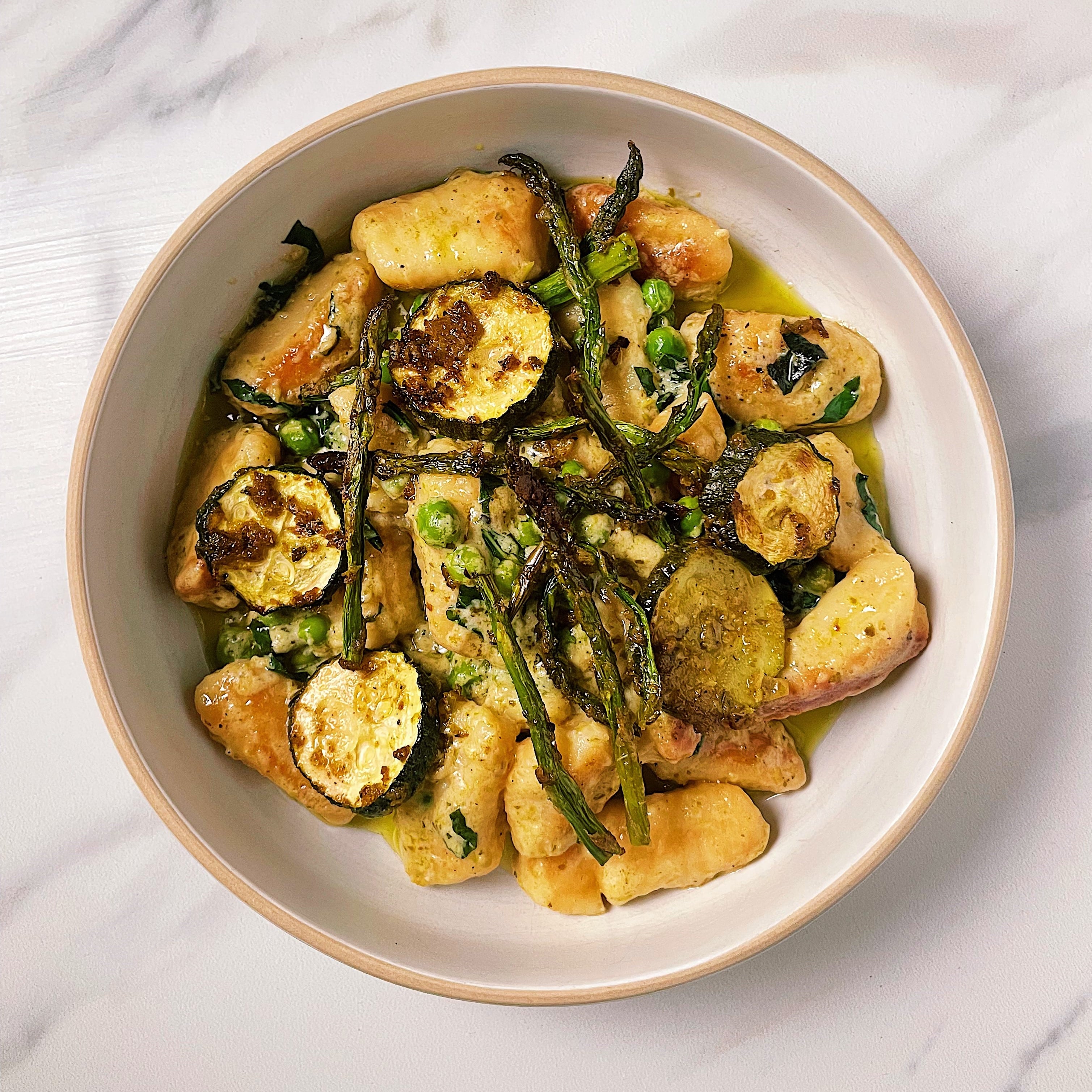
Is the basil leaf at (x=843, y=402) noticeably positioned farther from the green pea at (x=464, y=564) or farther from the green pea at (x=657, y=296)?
the green pea at (x=464, y=564)

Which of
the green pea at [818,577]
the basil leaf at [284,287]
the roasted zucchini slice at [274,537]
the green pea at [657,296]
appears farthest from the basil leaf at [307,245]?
the green pea at [818,577]

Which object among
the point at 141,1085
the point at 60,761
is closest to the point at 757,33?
the point at 60,761

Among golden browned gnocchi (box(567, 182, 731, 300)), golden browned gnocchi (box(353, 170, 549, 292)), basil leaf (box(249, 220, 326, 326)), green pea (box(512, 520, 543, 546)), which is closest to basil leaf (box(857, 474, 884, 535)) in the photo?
golden browned gnocchi (box(567, 182, 731, 300))

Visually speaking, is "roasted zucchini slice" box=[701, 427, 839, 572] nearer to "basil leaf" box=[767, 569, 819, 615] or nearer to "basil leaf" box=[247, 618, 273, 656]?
"basil leaf" box=[767, 569, 819, 615]

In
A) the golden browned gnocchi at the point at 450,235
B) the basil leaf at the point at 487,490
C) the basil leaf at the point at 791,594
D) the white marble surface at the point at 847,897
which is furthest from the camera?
the white marble surface at the point at 847,897

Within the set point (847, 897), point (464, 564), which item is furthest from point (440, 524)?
point (847, 897)
